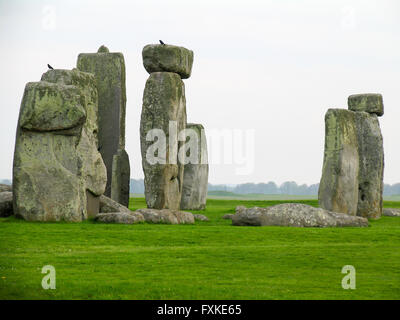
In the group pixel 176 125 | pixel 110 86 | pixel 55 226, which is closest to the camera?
pixel 55 226

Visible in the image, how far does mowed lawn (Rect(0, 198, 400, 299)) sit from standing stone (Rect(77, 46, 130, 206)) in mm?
8761

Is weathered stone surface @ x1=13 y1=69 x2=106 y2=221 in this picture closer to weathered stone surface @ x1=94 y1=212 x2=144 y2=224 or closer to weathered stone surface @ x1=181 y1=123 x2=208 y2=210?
weathered stone surface @ x1=94 y1=212 x2=144 y2=224

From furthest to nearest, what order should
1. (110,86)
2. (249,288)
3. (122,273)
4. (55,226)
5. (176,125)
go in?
(110,86), (176,125), (55,226), (122,273), (249,288)

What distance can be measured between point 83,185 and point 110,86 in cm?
905

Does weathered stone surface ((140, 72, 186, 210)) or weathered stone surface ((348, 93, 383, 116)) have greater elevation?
weathered stone surface ((348, 93, 383, 116))

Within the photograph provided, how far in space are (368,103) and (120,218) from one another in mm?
13471

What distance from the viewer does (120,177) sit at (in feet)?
94.1

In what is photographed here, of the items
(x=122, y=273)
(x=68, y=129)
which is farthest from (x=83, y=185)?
(x=122, y=273)

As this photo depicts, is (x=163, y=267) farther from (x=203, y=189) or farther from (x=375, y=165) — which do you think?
(x=203, y=189)

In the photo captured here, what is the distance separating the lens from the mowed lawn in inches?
467

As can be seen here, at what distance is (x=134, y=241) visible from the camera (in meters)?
17.6

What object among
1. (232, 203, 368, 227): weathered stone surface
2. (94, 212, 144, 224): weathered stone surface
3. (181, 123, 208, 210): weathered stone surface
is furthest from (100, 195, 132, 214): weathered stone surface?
(181, 123, 208, 210): weathered stone surface
